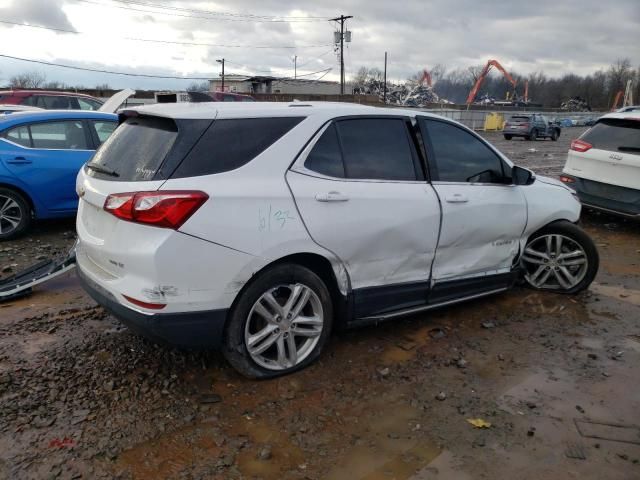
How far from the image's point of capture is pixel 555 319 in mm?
4789

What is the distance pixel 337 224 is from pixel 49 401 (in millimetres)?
2024

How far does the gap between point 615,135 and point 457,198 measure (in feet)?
16.6

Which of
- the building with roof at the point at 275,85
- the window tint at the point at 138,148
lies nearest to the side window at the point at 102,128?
the window tint at the point at 138,148

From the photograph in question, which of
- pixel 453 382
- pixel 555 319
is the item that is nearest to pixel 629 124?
pixel 555 319

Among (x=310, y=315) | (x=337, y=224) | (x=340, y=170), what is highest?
(x=340, y=170)

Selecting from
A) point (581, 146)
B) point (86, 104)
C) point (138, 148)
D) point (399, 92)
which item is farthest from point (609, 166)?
point (399, 92)

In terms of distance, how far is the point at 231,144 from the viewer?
3.34 m

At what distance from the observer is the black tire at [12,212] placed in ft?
22.1

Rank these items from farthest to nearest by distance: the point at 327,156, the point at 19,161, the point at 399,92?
1. the point at 399,92
2. the point at 19,161
3. the point at 327,156

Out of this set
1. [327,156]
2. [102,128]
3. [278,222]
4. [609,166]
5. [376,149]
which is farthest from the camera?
[609,166]

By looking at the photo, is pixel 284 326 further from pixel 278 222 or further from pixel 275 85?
pixel 275 85

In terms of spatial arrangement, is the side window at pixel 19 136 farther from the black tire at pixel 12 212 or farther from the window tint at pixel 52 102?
the window tint at pixel 52 102

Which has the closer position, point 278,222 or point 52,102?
point 278,222

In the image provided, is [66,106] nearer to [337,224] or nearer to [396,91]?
[337,224]
